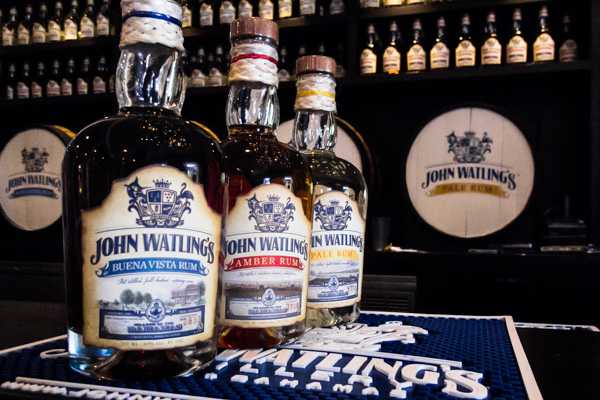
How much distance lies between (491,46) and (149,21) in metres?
2.15

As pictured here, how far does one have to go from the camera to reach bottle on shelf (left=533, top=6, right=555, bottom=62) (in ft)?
7.61

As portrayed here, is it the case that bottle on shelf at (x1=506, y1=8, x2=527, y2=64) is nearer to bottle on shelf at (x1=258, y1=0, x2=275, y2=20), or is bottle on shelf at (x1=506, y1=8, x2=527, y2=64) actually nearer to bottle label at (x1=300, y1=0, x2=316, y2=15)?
bottle label at (x1=300, y1=0, x2=316, y2=15)

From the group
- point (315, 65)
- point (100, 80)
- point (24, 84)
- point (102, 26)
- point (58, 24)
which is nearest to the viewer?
point (315, 65)

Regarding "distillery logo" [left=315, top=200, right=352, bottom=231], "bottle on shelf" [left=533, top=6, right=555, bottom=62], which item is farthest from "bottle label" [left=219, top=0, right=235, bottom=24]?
"distillery logo" [left=315, top=200, right=352, bottom=231]

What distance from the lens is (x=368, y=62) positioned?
2.52 metres

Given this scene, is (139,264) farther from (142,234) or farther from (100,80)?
(100,80)

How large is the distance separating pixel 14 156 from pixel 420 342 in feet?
10.2

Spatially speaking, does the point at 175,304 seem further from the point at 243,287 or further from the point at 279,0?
the point at 279,0

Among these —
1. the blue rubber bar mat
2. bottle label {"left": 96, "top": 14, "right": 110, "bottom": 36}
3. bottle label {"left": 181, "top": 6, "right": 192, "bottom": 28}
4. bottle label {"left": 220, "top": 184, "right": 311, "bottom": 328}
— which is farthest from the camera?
bottle label {"left": 96, "top": 14, "right": 110, "bottom": 36}

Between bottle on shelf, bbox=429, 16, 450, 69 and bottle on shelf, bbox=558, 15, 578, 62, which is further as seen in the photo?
bottle on shelf, bbox=429, 16, 450, 69

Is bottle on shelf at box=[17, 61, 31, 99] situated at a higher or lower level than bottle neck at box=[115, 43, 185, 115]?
higher

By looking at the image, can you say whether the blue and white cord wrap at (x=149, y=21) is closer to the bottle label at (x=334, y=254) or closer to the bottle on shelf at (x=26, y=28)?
the bottle label at (x=334, y=254)

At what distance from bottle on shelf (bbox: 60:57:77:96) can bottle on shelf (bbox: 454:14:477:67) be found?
7.64 feet

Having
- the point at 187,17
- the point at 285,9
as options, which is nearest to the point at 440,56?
the point at 285,9
